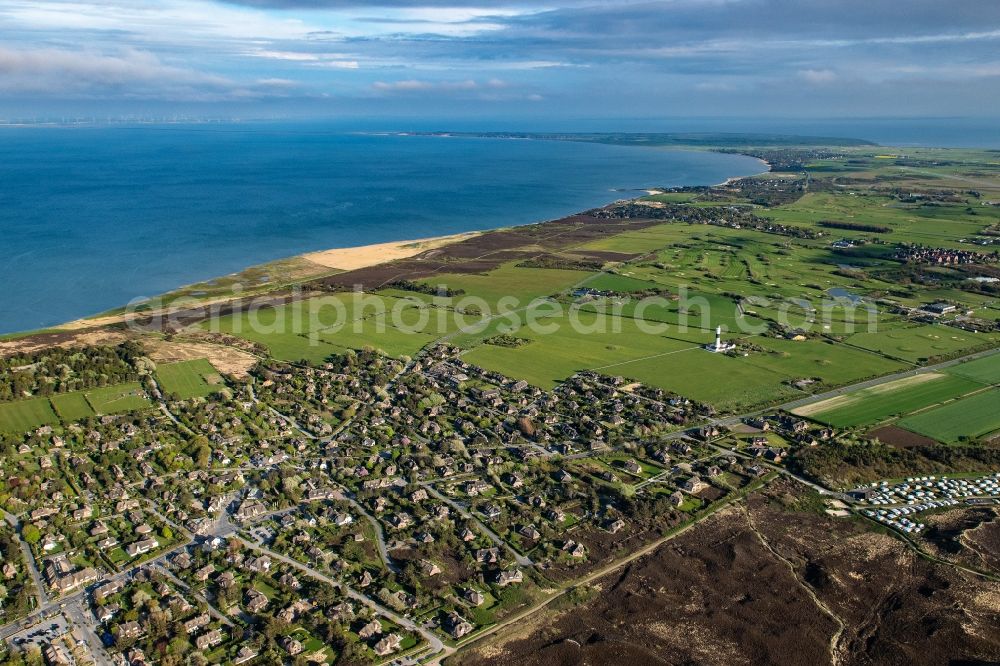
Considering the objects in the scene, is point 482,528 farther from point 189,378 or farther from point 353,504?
point 189,378

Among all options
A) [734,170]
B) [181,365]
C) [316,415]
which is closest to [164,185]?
[181,365]

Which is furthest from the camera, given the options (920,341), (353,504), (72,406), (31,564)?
(920,341)

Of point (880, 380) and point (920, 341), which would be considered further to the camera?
point (920, 341)

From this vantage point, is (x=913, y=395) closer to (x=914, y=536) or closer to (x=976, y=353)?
(x=976, y=353)

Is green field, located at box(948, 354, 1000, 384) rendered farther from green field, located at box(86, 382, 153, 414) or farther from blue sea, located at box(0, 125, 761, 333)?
blue sea, located at box(0, 125, 761, 333)

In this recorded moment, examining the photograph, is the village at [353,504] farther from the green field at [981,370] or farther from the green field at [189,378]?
the green field at [981,370]

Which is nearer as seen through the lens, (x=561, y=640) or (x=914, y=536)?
(x=561, y=640)

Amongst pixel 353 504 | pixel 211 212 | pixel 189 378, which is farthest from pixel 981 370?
pixel 211 212
